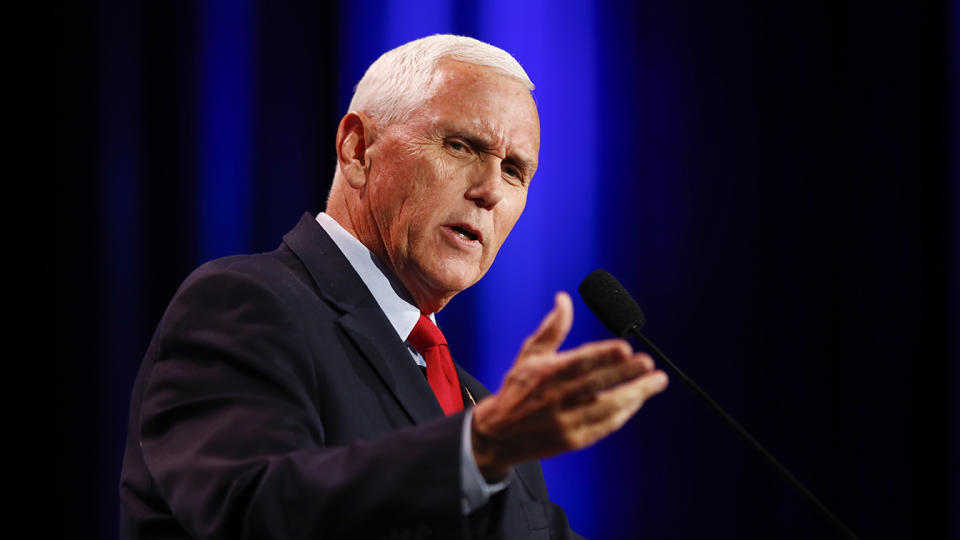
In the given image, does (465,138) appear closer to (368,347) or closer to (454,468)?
(368,347)

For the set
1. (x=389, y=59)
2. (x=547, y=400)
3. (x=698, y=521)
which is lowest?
(x=698, y=521)

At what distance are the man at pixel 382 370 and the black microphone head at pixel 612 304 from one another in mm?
205

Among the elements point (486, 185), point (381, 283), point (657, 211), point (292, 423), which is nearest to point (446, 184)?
point (486, 185)

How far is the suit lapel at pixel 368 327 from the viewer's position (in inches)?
47.4

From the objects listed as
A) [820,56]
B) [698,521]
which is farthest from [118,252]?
[820,56]

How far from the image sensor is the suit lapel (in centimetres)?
121

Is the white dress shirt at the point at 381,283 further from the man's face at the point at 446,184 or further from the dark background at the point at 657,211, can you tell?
the dark background at the point at 657,211

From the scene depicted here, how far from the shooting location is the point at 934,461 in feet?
6.94

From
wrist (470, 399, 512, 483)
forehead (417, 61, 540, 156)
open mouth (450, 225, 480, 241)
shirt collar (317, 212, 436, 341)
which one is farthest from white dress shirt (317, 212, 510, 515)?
wrist (470, 399, 512, 483)

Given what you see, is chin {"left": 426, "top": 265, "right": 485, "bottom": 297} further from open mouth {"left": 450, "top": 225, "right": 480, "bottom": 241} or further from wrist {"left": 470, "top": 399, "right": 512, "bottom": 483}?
wrist {"left": 470, "top": 399, "right": 512, "bottom": 483}

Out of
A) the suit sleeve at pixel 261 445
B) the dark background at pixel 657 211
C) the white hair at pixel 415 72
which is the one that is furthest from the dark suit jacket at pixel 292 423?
the dark background at pixel 657 211

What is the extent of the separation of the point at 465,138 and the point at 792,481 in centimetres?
74

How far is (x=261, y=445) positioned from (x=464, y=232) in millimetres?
619

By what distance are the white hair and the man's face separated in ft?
0.06
